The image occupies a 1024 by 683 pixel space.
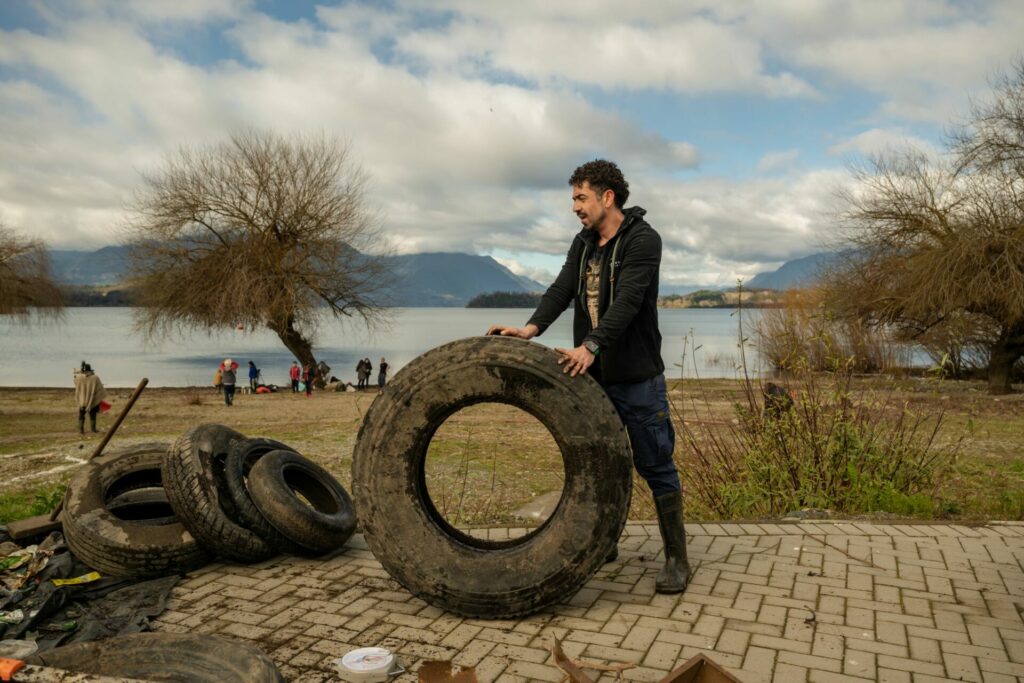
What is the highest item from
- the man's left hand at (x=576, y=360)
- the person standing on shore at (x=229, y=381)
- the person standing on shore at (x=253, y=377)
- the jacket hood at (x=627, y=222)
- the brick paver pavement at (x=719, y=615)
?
the jacket hood at (x=627, y=222)

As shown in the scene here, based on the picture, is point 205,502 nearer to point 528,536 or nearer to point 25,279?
point 528,536

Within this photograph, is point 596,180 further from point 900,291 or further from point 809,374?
point 900,291

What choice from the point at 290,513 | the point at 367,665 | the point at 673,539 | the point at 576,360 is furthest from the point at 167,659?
the point at 673,539

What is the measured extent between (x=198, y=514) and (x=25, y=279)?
3219 centimetres

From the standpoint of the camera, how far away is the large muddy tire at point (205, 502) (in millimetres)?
4875

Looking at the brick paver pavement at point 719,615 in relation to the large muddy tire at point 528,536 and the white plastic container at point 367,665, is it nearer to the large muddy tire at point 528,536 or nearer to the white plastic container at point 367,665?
the white plastic container at point 367,665

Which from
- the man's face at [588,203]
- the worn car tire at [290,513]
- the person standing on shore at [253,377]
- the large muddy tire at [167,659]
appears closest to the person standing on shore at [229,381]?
the person standing on shore at [253,377]

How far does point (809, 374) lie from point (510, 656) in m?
4.71

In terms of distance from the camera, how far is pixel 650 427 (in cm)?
448

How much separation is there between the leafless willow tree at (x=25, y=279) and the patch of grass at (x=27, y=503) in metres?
25.7

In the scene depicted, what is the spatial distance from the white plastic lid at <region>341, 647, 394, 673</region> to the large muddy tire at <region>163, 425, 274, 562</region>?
160 cm

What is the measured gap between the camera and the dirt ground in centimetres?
800

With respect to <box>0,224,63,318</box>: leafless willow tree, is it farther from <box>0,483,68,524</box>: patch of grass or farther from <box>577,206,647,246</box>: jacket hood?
<box>577,206,647,246</box>: jacket hood

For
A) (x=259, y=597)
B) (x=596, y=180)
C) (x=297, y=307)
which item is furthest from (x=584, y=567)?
(x=297, y=307)
